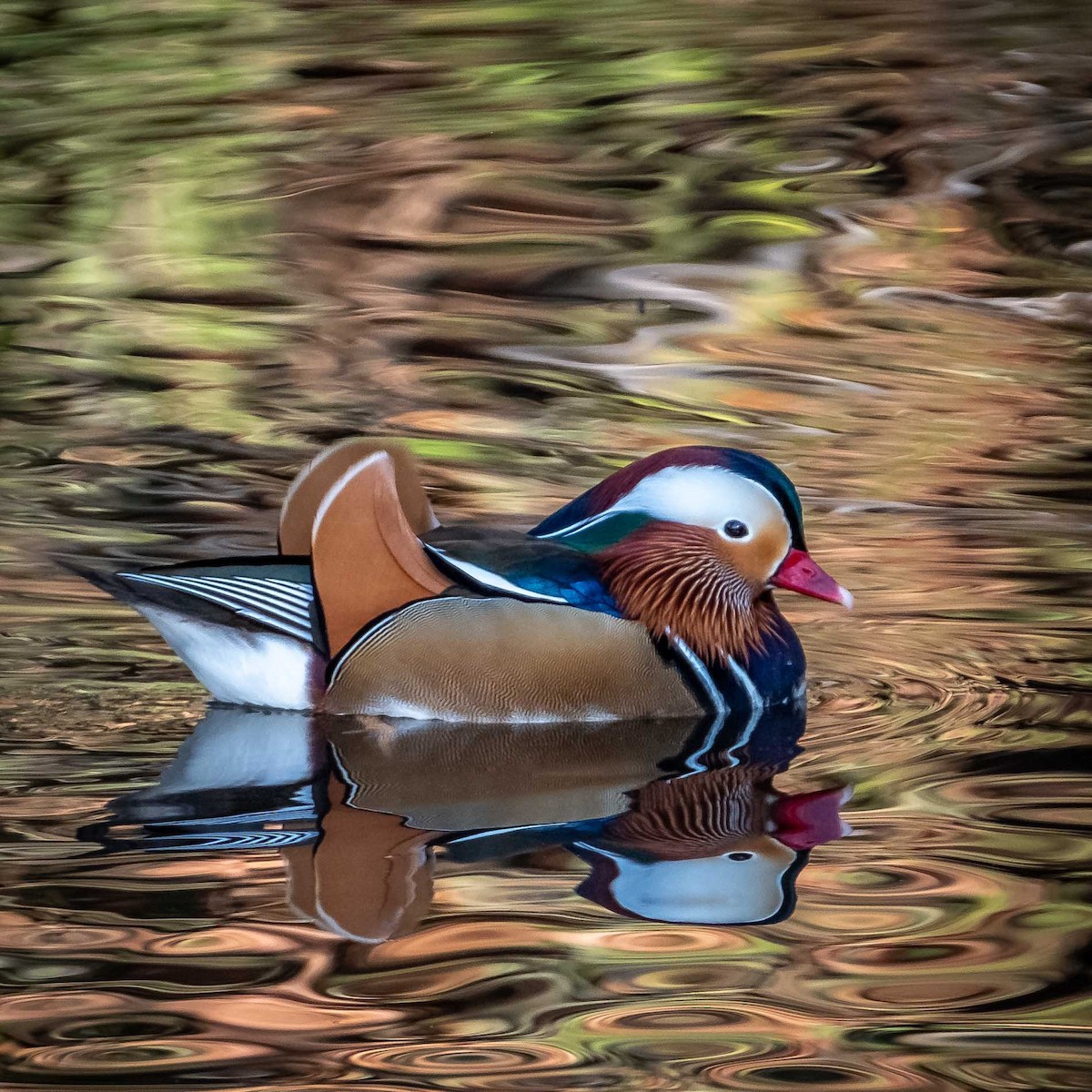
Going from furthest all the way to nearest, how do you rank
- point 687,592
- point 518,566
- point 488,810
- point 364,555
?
point 687,592 → point 518,566 → point 364,555 → point 488,810

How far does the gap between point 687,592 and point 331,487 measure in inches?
38.8

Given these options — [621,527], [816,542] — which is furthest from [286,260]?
[621,527]

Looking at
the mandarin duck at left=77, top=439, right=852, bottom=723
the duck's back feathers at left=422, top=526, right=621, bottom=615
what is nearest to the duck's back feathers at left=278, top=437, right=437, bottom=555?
the mandarin duck at left=77, top=439, right=852, bottom=723

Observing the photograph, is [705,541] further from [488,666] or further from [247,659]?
[247,659]

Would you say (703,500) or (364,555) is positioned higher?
(364,555)

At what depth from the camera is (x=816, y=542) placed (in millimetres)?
6949

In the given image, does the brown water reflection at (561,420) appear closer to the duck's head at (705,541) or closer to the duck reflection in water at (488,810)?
the duck reflection in water at (488,810)

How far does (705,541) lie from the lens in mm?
5852

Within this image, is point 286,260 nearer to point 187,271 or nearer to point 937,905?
point 187,271

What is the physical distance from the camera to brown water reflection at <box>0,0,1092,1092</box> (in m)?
3.74

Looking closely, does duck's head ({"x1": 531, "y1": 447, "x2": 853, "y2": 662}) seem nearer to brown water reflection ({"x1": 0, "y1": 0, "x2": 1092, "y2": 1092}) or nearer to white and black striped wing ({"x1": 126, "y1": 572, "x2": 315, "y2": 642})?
brown water reflection ({"x1": 0, "y1": 0, "x2": 1092, "y2": 1092})

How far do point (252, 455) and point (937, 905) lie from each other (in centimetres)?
419

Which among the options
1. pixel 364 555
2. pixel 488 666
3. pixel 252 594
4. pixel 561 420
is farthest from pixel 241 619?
pixel 561 420

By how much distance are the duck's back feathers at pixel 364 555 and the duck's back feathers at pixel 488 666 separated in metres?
0.05
